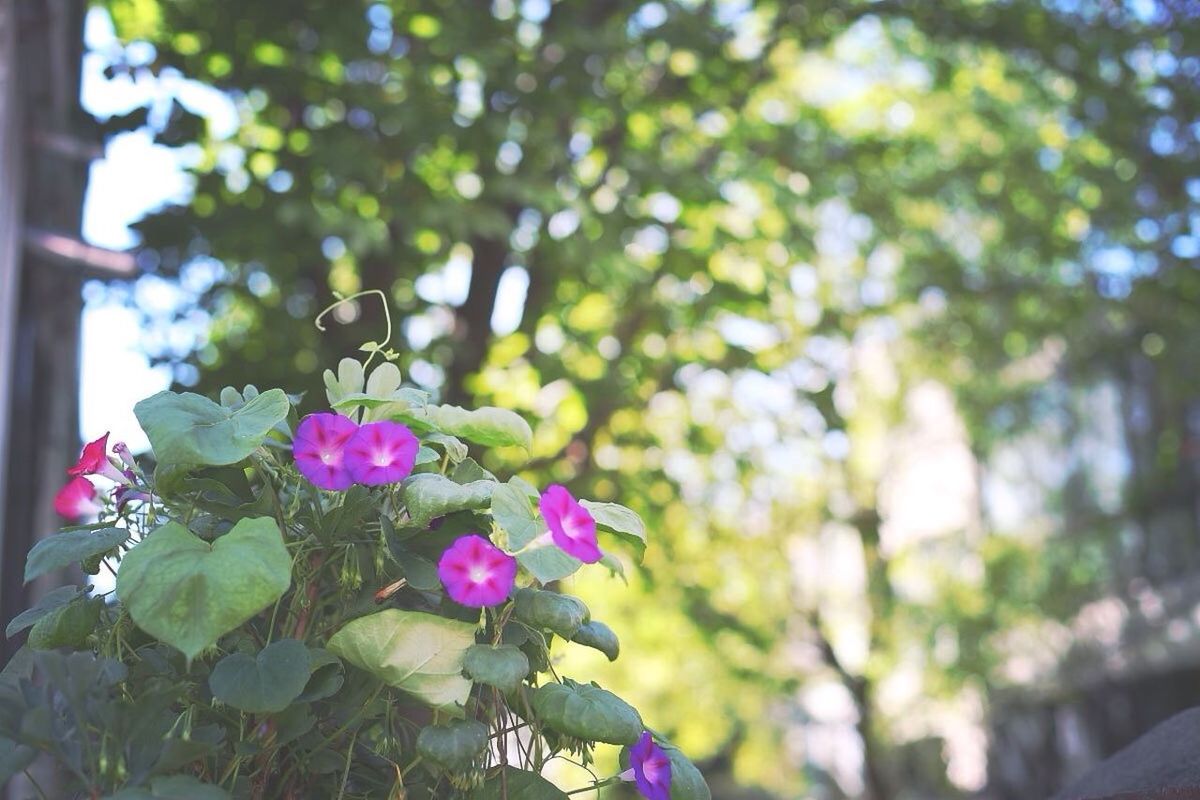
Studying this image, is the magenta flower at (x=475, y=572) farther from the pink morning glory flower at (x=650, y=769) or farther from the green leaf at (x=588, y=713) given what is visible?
the pink morning glory flower at (x=650, y=769)

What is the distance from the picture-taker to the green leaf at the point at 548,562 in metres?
1.24

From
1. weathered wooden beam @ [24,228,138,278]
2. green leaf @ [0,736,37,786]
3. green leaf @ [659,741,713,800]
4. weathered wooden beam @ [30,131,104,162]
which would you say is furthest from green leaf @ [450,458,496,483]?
weathered wooden beam @ [24,228,138,278]

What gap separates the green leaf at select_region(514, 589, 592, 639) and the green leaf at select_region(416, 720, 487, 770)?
0.12 meters

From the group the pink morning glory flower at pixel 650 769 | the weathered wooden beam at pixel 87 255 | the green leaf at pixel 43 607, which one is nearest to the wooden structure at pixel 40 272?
the weathered wooden beam at pixel 87 255

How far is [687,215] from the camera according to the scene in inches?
234

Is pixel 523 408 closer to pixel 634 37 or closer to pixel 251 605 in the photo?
pixel 634 37

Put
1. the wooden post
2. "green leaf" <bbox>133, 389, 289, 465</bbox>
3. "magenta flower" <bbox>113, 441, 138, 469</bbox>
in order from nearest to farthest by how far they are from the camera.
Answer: "green leaf" <bbox>133, 389, 289, 465</bbox> → "magenta flower" <bbox>113, 441, 138, 469</bbox> → the wooden post

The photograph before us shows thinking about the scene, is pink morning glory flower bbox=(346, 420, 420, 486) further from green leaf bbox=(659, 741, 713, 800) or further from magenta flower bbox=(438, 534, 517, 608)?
green leaf bbox=(659, 741, 713, 800)

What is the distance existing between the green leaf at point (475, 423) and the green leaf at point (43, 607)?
387 millimetres

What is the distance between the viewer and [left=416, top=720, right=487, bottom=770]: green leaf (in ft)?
3.88

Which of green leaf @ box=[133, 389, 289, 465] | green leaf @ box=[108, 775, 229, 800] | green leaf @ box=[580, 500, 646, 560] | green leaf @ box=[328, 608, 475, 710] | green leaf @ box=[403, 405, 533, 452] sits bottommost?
green leaf @ box=[108, 775, 229, 800]

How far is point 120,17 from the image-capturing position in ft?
18.6

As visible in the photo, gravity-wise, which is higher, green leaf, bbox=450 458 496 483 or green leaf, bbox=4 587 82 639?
green leaf, bbox=450 458 496 483

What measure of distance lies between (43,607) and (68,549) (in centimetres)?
12
